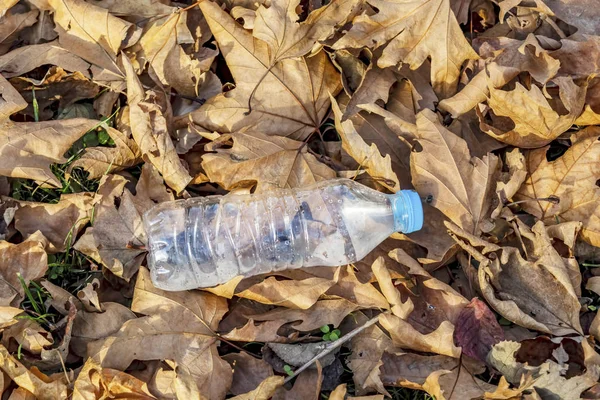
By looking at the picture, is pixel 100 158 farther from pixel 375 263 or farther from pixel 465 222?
pixel 465 222

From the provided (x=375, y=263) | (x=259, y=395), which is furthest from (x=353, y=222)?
(x=259, y=395)

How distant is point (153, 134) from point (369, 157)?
3.19 feet

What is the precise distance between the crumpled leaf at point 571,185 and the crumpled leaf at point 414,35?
1.90 ft

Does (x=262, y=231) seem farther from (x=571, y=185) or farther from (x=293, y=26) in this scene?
(x=571, y=185)

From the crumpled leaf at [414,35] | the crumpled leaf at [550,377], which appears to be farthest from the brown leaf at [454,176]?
the crumpled leaf at [550,377]

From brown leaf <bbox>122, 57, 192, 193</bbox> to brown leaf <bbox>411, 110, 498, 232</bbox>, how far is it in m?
1.05

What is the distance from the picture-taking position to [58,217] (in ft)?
9.89

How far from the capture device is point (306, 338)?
2.83 meters

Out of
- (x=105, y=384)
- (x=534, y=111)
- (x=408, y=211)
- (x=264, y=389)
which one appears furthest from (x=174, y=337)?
(x=534, y=111)

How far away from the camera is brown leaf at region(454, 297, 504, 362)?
8.73 ft

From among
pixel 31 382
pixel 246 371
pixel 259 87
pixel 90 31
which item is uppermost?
pixel 90 31

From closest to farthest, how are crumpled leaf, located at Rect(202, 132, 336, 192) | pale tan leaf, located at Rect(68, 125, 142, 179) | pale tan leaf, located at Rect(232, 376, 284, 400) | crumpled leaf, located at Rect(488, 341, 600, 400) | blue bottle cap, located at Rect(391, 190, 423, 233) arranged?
1. crumpled leaf, located at Rect(488, 341, 600, 400)
2. pale tan leaf, located at Rect(232, 376, 284, 400)
3. blue bottle cap, located at Rect(391, 190, 423, 233)
4. crumpled leaf, located at Rect(202, 132, 336, 192)
5. pale tan leaf, located at Rect(68, 125, 142, 179)

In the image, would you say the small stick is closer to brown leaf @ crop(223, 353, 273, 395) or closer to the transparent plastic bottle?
brown leaf @ crop(223, 353, 273, 395)

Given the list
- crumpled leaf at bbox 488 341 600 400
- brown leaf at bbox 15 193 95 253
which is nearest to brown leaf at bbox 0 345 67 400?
brown leaf at bbox 15 193 95 253
